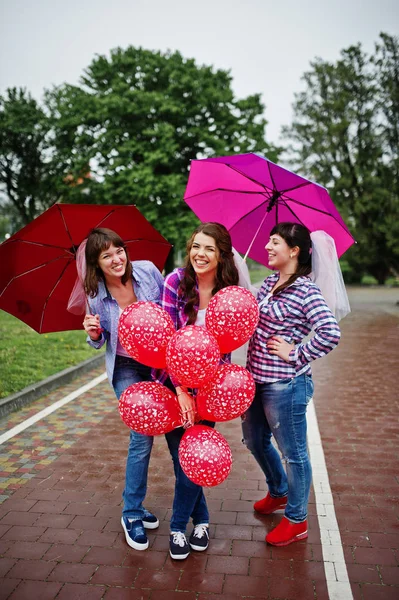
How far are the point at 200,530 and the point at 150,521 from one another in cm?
42

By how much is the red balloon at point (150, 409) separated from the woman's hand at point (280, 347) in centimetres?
67

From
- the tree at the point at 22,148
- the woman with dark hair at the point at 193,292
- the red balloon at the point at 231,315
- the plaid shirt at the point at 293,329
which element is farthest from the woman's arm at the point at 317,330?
the tree at the point at 22,148

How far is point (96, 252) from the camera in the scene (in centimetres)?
324

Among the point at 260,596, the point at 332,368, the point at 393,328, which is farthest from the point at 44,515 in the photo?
the point at 393,328

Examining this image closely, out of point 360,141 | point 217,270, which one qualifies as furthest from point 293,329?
point 360,141

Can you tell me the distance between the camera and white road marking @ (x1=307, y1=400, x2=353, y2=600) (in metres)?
2.88

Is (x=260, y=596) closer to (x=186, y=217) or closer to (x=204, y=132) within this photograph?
(x=186, y=217)

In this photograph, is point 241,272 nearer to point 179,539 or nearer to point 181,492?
point 181,492

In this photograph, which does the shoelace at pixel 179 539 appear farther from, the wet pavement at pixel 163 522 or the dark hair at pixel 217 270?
the dark hair at pixel 217 270

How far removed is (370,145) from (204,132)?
Answer: 25.9 feet

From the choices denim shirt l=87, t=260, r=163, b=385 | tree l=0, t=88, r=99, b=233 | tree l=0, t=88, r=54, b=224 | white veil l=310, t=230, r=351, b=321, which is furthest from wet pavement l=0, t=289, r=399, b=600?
tree l=0, t=88, r=54, b=224

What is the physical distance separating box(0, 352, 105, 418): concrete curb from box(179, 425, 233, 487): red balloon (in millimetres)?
3879

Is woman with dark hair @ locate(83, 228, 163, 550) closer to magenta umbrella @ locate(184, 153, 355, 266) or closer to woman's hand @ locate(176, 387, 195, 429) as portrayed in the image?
woman's hand @ locate(176, 387, 195, 429)

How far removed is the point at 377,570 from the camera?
9.96 feet
